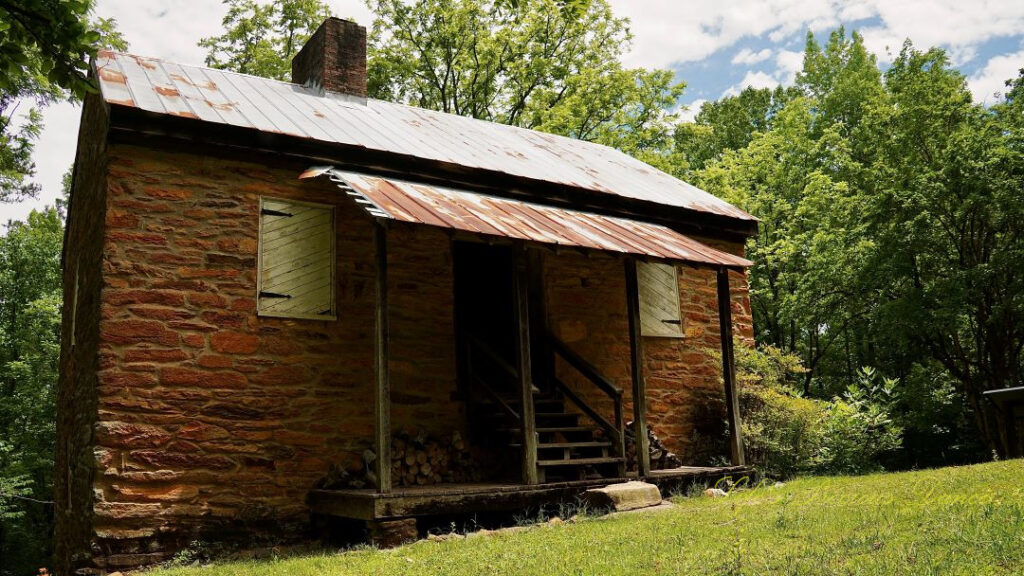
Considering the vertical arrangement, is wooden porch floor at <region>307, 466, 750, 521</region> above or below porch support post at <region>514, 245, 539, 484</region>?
below

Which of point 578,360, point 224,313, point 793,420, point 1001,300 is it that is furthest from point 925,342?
point 224,313

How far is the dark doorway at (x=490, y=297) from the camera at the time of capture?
9883 millimetres

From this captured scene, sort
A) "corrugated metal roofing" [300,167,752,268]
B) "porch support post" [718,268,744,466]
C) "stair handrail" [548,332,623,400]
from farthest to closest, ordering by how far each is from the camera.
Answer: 1. "porch support post" [718,268,744,466]
2. "stair handrail" [548,332,623,400]
3. "corrugated metal roofing" [300,167,752,268]

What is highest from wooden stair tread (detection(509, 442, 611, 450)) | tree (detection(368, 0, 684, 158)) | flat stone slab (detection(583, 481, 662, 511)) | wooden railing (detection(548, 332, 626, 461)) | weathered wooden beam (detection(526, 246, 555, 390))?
tree (detection(368, 0, 684, 158))

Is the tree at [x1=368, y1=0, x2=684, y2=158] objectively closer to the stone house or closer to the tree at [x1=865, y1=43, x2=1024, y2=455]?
the tree at [x1=865, y1=43, x2=1024, y2=455]

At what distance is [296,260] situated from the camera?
800cm

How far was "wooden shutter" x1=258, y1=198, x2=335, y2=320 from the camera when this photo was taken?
780cm

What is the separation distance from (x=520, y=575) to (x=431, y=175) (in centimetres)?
524

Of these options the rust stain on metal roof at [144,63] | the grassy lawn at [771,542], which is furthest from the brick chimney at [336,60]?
the grassy lawn at [771,542]

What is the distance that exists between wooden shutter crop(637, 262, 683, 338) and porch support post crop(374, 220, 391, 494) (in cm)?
465

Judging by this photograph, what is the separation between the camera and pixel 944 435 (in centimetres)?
1959

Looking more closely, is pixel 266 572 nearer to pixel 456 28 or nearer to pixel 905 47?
Answer: pixel 456 28

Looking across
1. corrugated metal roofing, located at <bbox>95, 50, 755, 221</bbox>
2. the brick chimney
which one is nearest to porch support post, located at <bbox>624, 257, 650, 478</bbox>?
corrugated metal roofing, located at <bbox>95, 50, 755, 221</bbox>

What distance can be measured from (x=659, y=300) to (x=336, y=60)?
5.43 m
